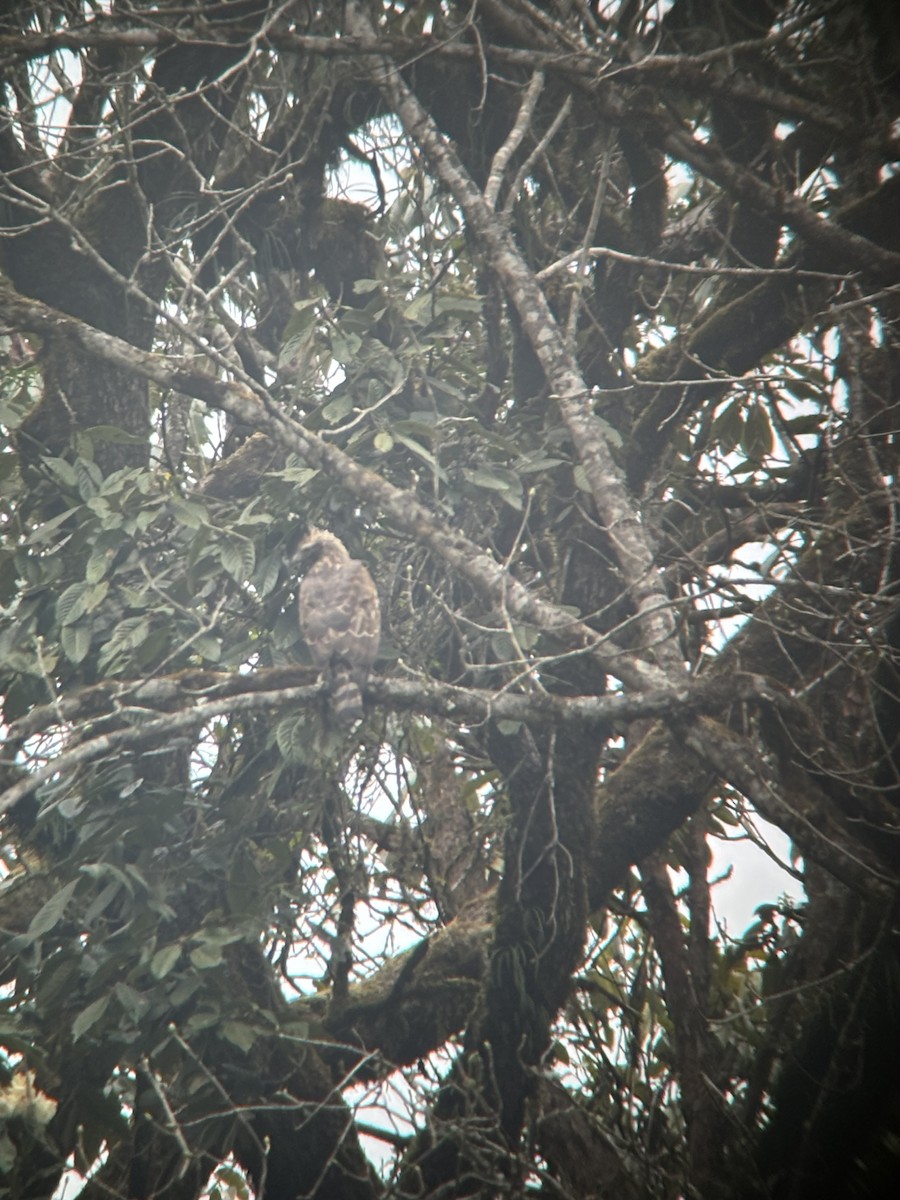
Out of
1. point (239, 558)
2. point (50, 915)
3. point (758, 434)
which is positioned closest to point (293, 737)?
point (239, 558)

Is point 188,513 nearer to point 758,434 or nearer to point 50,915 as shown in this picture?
point 50,915

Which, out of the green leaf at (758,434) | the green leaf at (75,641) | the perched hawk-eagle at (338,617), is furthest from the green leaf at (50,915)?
the green leaf at (758,434)

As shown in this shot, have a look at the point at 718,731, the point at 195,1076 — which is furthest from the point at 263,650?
the point at 718,731

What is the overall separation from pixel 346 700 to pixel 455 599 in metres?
1.21

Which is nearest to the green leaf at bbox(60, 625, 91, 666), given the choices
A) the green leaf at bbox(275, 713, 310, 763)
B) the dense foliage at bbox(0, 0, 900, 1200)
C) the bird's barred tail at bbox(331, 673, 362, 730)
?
the dense foliage at bbox(0, 0, 900, 1200)

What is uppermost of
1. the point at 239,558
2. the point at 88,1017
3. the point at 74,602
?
the point at 74,602

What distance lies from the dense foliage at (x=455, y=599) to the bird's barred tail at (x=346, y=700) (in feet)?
0.32

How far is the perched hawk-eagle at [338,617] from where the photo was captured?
11.3ft

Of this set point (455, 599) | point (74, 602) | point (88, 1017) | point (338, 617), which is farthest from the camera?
point (455, 599)

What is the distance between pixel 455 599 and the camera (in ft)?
14.7

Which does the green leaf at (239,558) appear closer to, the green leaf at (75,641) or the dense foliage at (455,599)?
the dense foliage at (455,599)

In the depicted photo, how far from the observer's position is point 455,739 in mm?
4500

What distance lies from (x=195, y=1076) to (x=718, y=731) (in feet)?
7.14

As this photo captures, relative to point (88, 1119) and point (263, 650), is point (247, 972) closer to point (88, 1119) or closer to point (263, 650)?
point (88, 1119)
